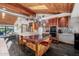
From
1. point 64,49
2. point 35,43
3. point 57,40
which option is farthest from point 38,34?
point 64,49

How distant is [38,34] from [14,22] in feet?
1.35

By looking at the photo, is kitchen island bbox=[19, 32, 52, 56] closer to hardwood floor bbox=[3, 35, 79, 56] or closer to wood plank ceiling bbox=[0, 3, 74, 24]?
hardwood floor bbox=[3, 35, 79, 56]

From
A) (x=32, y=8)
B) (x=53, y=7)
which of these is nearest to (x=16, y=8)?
(x=32, y=8)

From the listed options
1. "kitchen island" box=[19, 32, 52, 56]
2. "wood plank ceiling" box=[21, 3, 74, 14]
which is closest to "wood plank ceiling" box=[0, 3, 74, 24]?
"wood plank ceiling" box=[21, 3, 74, 14]

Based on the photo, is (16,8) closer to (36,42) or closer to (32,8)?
(32,8)

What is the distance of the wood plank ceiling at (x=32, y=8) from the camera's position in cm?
219

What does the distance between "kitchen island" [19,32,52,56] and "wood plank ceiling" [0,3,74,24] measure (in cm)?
32

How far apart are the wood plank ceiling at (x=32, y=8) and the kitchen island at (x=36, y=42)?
315 mm

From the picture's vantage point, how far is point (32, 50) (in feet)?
7.19

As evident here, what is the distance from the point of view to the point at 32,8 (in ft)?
7.31

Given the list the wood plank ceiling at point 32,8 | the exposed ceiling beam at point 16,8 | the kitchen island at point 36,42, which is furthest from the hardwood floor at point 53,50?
the exposed ceiling beam at point 16,8

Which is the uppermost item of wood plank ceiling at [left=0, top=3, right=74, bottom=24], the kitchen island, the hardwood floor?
wood plank ceiling at [left=0, top=3, right=74, bottom=24]

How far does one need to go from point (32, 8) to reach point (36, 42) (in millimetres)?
527

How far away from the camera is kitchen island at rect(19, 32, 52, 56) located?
7.18 feet
